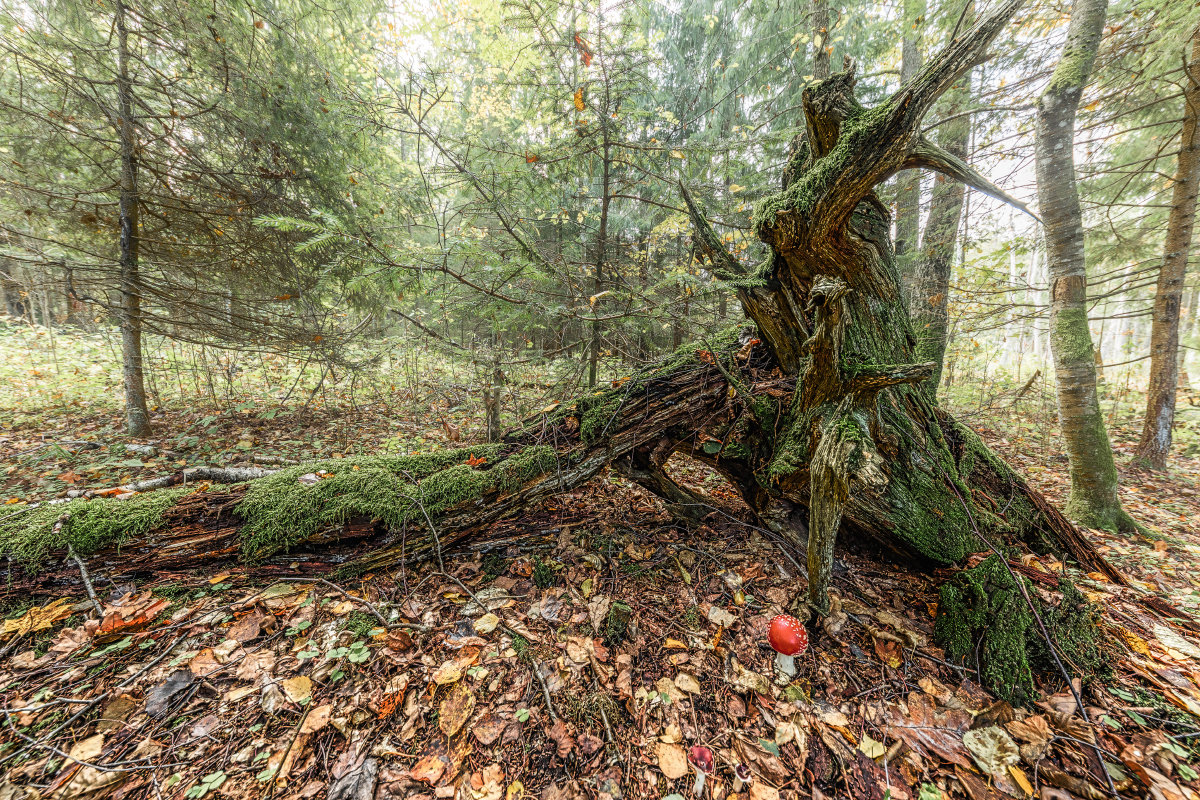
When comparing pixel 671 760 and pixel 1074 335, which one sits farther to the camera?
pixel 1074 335

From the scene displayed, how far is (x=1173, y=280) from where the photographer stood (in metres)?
4.73

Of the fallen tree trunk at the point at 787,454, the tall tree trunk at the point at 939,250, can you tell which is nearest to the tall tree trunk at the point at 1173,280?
the tall tree trunk at the point at 939,250

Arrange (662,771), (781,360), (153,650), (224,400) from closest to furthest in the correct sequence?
1. (662,771)
2. (153,650)
3. (781,360)
4. (224,400)

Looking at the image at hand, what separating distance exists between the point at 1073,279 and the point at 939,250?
8.57 feet

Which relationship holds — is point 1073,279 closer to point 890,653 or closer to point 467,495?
point 890,653

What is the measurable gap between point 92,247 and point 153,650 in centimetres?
695

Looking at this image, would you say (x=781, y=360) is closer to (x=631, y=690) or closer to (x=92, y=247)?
(x=631, y=690)

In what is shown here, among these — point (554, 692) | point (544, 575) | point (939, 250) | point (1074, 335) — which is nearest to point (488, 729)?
point (554, 692)

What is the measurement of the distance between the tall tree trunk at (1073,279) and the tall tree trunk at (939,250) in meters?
1.95

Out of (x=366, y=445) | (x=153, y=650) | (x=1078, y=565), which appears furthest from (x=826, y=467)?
(x=366, y=445)

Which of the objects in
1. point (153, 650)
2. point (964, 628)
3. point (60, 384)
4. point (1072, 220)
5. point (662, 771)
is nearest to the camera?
point (662, 771)

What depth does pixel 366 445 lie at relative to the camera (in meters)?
5.46

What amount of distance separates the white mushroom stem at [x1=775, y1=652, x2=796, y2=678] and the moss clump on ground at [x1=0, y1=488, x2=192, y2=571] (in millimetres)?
3968

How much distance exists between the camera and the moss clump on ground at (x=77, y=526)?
2.21 m
